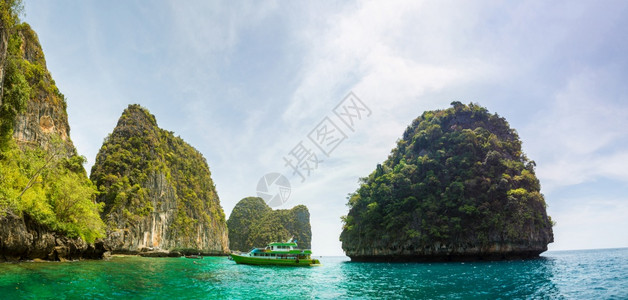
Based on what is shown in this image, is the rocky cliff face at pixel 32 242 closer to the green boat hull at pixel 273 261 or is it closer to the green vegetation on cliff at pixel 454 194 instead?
the green boat hull at pixel 273 261

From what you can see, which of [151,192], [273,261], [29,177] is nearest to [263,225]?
[151,192]

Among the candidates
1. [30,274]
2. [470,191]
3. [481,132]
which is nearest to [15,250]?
[30,274]

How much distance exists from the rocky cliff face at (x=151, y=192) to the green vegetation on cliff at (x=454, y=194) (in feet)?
154

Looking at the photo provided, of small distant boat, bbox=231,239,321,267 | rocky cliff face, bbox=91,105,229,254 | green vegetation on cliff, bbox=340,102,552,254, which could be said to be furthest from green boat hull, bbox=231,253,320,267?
green vegetation on cliff, bbox=340,102,552,254

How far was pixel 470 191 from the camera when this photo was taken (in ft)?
202

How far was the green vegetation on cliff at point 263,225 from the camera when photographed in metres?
145

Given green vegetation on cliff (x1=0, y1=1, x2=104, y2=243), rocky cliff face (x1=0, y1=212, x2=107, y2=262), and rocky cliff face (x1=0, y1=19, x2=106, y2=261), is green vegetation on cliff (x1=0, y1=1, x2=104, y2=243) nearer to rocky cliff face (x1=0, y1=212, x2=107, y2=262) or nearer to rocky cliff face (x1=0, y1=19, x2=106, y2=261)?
rocky cliff face (x1=0, y1=19, x2=106, y2=261)

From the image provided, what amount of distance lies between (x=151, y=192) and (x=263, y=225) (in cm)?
7916

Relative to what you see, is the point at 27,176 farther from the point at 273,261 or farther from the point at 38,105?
the point at 273,261

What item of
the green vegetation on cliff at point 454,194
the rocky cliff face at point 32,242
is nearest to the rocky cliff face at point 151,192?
the rocky cliff face at point 32,242

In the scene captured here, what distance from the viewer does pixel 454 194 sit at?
62125 mm

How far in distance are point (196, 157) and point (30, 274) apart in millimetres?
106959

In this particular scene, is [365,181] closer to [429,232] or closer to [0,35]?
[429,232]

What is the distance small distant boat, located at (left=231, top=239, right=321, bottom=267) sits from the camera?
45781 millimetres
